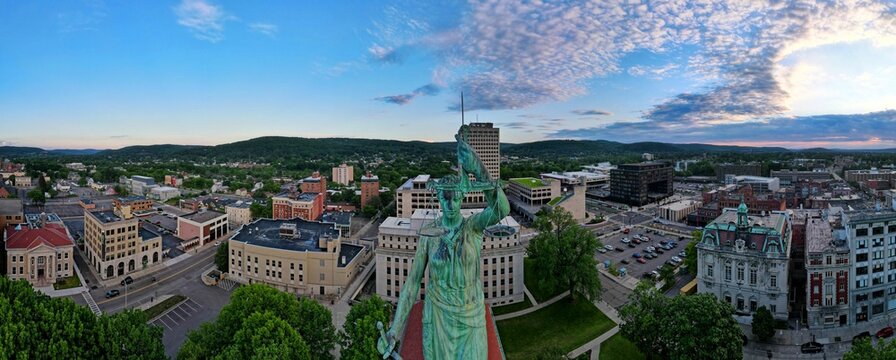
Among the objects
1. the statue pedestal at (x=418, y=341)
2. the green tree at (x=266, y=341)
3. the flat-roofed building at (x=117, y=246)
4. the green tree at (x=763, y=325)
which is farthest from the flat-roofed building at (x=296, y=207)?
the green tree at (x=763, y=325)

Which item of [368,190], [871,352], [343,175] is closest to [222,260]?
[368,190]

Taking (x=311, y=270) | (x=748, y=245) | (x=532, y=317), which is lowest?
(x=532, y=317)

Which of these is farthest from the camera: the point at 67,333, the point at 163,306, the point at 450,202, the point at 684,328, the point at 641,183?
the point at 641,183

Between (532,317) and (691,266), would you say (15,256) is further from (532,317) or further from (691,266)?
(691,266)

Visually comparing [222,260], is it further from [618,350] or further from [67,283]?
[618,350]

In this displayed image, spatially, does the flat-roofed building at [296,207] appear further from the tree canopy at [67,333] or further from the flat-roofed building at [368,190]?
the tree canopy at [67,333]

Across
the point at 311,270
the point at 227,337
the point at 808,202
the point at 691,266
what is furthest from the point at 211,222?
the point at 808,202

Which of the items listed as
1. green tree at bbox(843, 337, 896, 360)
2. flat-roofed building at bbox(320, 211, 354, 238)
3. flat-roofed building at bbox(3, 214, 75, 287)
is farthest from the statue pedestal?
flat-roofed building at bbox(320, 211, 354, 238)
